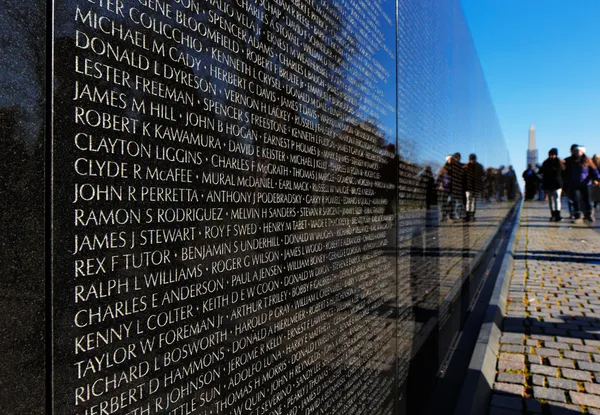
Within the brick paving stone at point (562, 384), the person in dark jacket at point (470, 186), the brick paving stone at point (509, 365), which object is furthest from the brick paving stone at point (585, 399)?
the person in dark jacket at point (470, 186)

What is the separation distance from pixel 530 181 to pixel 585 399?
3567cm

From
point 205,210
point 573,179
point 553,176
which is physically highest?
→ point 553,176

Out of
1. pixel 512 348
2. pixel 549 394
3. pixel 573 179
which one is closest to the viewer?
pixel 549 394

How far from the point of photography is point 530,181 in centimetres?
3525

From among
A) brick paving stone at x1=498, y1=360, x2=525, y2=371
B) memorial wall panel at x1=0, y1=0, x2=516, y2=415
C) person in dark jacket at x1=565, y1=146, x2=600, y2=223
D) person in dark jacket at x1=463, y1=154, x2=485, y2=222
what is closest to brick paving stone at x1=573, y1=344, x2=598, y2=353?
brick paving stone at x1=498, y1=360, x2=525, y2=371

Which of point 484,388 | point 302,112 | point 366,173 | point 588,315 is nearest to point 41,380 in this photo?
→ point 302,112

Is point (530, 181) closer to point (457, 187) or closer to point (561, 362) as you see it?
point (457, 187)

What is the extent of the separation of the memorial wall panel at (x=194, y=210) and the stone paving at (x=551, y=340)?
69.9 inches

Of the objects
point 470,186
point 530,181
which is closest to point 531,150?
point 530,181

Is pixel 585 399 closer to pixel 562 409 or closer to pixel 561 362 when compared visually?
pixel 562 409

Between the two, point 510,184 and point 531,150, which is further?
point 531,150

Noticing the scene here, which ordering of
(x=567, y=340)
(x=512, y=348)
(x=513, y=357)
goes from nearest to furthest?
(x=513, y=357) → (x=512, y=348) → (x=567, y=340)

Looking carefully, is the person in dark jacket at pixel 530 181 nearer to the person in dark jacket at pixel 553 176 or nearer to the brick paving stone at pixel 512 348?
the person in dark jacket at pixel 553 176

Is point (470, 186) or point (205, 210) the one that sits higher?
point (470, 186)
